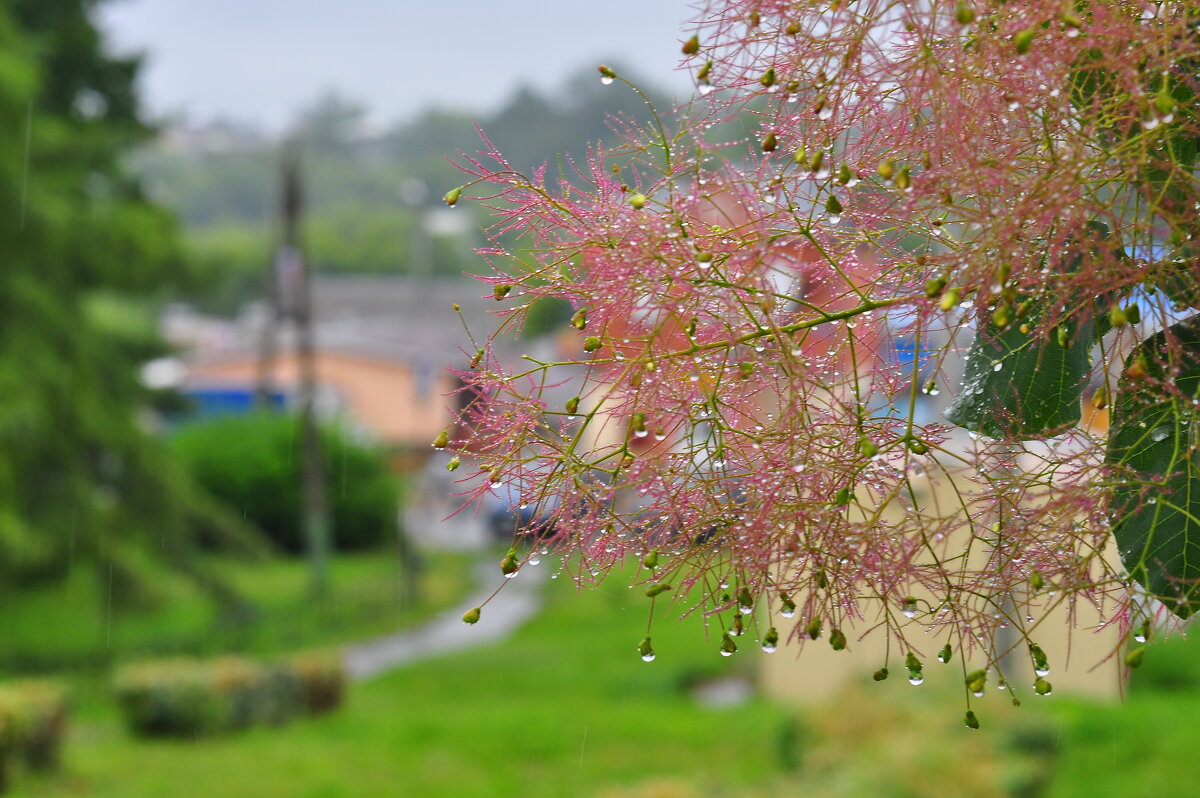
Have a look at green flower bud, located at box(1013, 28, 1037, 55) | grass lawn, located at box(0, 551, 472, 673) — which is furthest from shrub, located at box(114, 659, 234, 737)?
green flower bud, located at box(1013, 28, 1037, 55)

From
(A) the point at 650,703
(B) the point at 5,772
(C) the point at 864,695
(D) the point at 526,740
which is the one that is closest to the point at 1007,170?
(C) the point at 864,695

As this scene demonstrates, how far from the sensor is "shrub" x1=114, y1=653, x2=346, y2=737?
11742 millimetres

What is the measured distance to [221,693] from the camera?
12078 millimetres

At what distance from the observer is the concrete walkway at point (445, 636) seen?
17.1m

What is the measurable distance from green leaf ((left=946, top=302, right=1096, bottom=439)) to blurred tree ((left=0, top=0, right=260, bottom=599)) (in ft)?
43.2

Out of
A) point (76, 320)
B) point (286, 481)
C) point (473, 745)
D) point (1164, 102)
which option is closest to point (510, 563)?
point (1164, 102)

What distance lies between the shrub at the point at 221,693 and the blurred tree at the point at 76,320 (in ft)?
6.98

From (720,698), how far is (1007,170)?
44.9 feet

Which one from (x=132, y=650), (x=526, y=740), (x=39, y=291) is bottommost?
(x=526, y=740)

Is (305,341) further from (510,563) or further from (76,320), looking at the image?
(510,563)

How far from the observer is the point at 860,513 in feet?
3.10

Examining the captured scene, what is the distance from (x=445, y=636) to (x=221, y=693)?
7.18 metres

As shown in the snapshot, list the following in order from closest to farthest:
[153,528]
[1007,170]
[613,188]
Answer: [1007,170]
[613,188]
[153,528]

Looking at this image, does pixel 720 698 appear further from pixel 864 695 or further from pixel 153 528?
pixel 153 528
